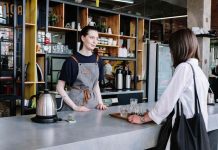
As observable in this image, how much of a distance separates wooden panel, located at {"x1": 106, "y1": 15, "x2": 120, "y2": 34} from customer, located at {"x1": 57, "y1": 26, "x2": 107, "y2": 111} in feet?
9.56

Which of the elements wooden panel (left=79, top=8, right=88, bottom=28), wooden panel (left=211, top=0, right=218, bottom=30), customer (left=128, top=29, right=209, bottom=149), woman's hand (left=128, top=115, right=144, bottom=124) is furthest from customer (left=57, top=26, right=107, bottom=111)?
wooden panel (left=211, top=0, right=218, bottom=30)

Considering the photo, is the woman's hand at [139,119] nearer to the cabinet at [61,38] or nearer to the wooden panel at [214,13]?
the cabinet at [61,38]

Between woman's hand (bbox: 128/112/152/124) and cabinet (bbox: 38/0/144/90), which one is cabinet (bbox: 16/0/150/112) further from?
woman's hand (bbox: 128/112/152/124)

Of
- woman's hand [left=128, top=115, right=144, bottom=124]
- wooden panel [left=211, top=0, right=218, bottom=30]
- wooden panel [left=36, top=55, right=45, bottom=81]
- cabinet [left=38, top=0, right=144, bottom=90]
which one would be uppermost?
wooden panel [left=211, top=0, right=218, bottom=30]

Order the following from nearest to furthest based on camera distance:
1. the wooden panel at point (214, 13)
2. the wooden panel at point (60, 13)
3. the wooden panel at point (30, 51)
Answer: the wooden panel at point (30, 51), the wooden panel at point (60, 13), the wooden panel at point (214, 13)

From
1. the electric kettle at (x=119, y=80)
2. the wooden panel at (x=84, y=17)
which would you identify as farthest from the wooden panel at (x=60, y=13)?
the electric kettle at (x=119, y=80)

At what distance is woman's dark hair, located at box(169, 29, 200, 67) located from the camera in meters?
1.73

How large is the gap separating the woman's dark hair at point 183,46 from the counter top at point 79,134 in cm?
48

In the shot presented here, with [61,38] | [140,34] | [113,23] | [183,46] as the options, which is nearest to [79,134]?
[183,46]

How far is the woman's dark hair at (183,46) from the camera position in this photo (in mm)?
1730

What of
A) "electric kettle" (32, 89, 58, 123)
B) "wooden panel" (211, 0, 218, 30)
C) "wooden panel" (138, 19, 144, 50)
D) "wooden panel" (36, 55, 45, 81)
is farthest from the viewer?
"wooden panel" (211, 0, 218, 30)

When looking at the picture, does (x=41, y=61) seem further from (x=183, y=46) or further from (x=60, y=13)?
(x=183, y=46)

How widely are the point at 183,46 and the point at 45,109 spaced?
967 millimetres

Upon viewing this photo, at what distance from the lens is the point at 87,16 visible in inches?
192
